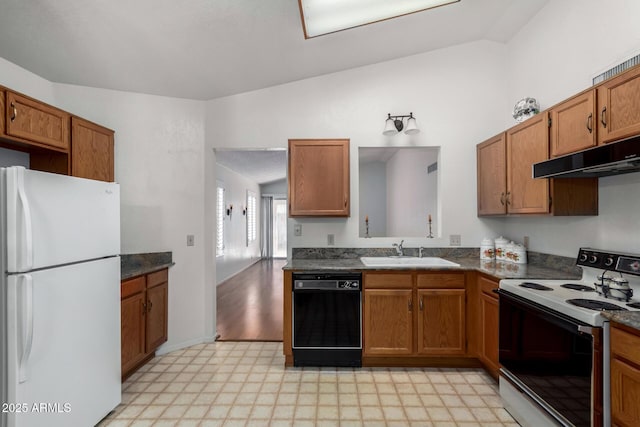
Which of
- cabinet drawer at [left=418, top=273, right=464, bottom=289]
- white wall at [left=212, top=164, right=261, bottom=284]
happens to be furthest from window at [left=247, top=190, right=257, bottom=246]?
cabinet drawer at [left=418, top=273, right=464, bottom=289]

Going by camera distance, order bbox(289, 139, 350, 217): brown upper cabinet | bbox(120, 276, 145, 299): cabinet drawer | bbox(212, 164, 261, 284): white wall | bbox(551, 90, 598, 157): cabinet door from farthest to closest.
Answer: bbox(212, 164, 261, 284): white wall
bbox(289, 139, 350, 217): brown upper cabinet
bbox(120, 276, 145, 299): cabinet drawer
bbox(551, 90, 598, 157): cabinet door

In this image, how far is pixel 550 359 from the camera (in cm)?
161

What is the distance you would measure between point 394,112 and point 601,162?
6.43ft

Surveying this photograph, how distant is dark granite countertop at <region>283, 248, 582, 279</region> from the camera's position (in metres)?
2.24

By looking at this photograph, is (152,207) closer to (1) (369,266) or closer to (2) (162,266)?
(2) (162,266)

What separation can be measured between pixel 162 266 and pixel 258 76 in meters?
2.05

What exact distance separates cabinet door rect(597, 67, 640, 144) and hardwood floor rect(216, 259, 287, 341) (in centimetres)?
312

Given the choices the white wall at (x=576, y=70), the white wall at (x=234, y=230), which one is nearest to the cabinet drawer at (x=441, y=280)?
the white wall at (x=576, y=70)

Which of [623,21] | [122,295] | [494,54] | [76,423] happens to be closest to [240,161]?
[122,295]

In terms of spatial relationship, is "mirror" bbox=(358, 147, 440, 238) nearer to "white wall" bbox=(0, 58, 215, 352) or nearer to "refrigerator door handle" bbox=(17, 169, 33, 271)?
"white wall" bbox=(0, 58, 215, 352)

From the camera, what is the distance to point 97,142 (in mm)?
2566

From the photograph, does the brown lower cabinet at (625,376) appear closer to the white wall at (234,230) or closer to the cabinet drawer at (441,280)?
the cabinet drawer at (441,280)

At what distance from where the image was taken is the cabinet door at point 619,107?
5.00 feet

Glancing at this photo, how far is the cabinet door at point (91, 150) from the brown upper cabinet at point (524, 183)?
11.1 feet
